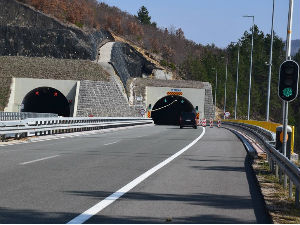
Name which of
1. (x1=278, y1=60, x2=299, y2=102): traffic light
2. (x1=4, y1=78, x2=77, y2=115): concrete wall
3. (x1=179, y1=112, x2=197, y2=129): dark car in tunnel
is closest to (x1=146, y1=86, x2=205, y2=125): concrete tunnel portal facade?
(x1=4, y1=78, x2=77, y2=115): concrete wall

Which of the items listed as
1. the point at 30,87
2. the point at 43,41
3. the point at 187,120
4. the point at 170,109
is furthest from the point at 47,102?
the point at 170,109

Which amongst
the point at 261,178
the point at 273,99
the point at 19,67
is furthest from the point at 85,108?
the point at 273,99

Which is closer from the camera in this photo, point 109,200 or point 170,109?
point 109,200

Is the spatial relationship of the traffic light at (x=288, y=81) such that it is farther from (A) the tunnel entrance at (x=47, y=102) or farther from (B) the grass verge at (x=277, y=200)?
(A) the tunnel entrance at (x=47, y=102)

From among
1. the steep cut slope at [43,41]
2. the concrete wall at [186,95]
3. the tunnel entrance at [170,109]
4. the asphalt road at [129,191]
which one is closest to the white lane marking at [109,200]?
the asphalt road at [129,191]

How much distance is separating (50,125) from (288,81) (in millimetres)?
17188

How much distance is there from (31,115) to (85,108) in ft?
58.8

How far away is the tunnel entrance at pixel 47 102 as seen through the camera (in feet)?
214

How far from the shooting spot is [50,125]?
1091 inches

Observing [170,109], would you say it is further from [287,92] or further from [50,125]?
[287,92]

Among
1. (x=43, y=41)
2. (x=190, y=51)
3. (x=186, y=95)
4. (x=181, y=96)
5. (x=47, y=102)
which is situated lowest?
(x=47, y=102)

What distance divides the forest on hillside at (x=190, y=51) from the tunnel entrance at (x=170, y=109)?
357 inches

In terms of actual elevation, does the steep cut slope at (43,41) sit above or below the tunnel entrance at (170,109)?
above

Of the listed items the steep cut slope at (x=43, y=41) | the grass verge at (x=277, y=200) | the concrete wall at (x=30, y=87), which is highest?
the steep cut slope at (x=43, y=41)
